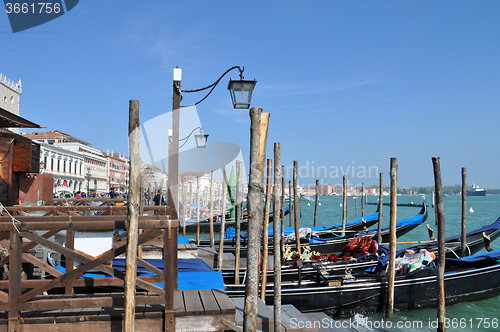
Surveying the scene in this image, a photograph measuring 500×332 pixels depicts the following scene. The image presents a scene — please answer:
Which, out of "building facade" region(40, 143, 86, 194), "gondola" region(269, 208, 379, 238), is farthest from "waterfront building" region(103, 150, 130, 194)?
"gondola" region(269, 208, 379, 238)

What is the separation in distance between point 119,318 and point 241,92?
9.20ft

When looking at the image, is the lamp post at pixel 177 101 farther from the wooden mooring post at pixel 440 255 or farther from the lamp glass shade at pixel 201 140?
the wooden mooring post at pixel 440 255

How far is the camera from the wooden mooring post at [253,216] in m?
3.72

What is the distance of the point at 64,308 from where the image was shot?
11.7 feet

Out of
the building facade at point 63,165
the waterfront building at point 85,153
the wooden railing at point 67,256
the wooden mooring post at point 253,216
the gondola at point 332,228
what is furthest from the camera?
the waterfront building at point 85,153

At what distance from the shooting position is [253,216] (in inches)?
149

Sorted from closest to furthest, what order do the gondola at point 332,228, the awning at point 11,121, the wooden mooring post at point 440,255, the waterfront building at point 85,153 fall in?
the wooden mooring post at point 440,255 < the awning at point 11,121 < the gondola at point 332,228 < the waterfront building at point 85,153

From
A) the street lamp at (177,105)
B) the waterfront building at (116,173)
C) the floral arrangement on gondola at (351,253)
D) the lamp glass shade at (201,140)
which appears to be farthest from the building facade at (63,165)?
the street lamp at (177,105)

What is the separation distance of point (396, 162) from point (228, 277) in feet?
14.4

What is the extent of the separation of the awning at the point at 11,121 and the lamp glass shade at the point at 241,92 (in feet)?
14.4

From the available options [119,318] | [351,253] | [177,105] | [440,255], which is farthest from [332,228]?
[119,318]

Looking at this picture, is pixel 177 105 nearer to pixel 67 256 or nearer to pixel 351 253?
pixel 67 256

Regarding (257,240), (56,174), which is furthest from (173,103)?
(56,174)

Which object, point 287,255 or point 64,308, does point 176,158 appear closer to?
point 64,308
